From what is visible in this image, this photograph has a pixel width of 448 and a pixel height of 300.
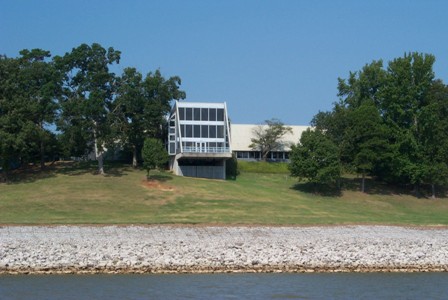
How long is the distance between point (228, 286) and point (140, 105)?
5390cm

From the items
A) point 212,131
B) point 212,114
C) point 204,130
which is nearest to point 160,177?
point 204,130

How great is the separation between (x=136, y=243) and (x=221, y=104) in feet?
149

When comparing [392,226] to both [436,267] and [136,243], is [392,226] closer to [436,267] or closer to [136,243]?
[436,267]

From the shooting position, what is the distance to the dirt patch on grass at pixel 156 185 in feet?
211

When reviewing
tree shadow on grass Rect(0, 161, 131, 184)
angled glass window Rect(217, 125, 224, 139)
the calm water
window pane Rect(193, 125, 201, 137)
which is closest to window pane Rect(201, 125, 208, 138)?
window pane Rect(193, 125, 201, 137)

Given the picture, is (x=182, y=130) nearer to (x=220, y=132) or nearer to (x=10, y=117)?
(x=220, y=132)

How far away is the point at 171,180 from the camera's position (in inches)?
2721

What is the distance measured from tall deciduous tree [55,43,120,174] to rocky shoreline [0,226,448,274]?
31.9 meters

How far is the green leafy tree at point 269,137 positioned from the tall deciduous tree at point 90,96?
27224mm

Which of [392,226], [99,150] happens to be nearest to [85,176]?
[99,150]

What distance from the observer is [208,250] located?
3291cm

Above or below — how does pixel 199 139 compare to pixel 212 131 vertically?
below

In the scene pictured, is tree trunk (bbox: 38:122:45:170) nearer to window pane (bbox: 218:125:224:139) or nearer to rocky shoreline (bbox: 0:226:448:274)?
window pane (bbox: 218:125:224:139)

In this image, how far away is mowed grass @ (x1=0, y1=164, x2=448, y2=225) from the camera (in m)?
48.6
